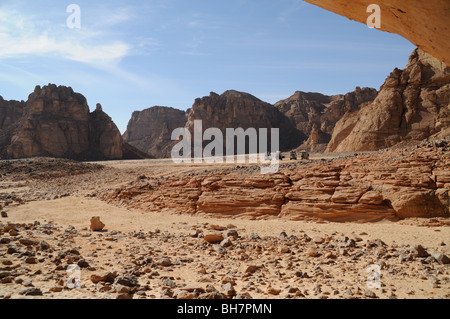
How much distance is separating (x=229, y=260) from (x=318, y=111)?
92.8 m

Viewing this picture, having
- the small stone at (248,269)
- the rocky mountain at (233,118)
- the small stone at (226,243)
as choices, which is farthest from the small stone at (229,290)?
the rocky mountain at (233,118)

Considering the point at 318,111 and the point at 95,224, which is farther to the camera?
the point at 318,111

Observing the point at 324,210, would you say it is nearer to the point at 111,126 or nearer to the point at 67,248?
the point at 67,248

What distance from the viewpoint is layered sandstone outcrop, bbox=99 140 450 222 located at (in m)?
9.73

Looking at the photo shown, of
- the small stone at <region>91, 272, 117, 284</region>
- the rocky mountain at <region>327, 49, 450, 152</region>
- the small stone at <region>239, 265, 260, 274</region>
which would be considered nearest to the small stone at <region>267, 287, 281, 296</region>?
the small stone at <region>239, 265, 260, 274</region>

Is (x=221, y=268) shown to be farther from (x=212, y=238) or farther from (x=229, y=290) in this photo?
(x=212, y=238)

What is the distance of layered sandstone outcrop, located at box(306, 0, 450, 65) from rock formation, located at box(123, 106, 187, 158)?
102897mm

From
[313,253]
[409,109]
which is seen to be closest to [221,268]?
[313,253]

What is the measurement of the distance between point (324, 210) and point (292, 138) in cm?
A: 8334

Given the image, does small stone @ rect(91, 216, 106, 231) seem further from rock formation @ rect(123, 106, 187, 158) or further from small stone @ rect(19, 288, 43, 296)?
rock formation @ rect(123, 106, 187, 158)

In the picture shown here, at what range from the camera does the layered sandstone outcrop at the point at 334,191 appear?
31.9ft

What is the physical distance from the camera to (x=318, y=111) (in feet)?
305

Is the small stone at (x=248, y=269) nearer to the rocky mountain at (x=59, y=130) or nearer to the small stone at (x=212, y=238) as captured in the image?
the small stone at (x=212, y=238)

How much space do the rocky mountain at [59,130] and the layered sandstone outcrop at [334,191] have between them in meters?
62.6
